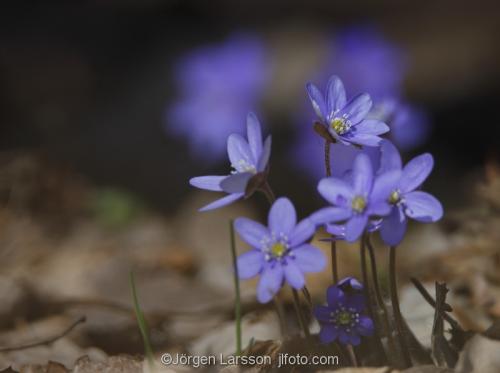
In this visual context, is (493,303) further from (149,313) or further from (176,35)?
(176,35)

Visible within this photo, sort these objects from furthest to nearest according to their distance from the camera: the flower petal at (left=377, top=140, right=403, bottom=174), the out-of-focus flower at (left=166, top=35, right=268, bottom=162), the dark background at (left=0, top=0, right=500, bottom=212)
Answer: the dark background at (left=0, top=0, right=500, bottom=212) < the out-of-focus flower at (left=166, top=35, right=268, bottom=162) < the flower petal at (left=377, top=140, right=403, bottom=174)

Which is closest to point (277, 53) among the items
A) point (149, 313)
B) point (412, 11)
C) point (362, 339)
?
point (412, 11)

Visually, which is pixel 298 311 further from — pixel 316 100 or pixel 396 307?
pixel 316 100

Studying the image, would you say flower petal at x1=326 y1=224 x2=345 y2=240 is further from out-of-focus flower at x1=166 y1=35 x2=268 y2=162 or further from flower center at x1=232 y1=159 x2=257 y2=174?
out-of-focus flower at x1=166 y1=35 x2=268 y2=162

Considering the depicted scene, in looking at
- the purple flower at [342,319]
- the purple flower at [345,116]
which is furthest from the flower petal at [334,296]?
the purple flower at [345,116]

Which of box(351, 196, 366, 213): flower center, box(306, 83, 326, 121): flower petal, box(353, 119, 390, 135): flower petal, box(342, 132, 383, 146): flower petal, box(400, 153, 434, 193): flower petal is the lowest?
box(351, 196, 366, 213): flower center

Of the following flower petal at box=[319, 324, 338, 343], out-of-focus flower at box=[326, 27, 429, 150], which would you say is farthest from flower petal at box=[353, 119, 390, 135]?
out-of-focus flower at box=[326, 27, 429, 150]
